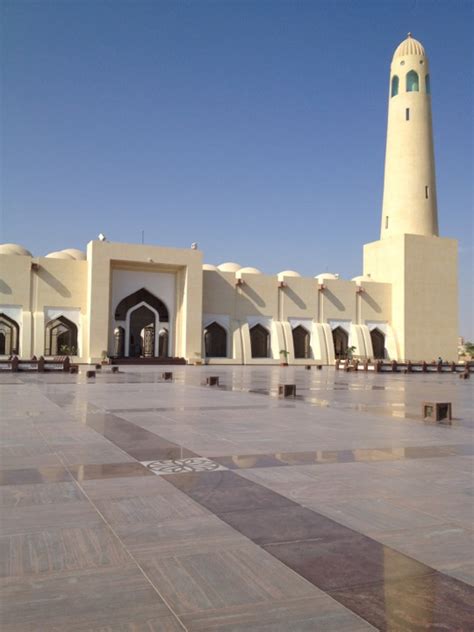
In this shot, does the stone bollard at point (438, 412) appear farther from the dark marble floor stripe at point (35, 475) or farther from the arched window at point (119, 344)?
the arched window at point (119, 344)

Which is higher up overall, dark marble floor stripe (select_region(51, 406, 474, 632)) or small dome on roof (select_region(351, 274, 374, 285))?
small dome on roof (select_region(351, 274, 374, 285))

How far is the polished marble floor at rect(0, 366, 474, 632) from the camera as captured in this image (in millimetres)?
2260

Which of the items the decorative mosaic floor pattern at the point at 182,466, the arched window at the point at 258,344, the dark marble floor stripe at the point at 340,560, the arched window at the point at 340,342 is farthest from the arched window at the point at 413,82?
the dark marble floor stripe at the point at 340,560

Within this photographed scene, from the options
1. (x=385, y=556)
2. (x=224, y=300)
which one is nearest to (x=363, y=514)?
(x=385, y=556)

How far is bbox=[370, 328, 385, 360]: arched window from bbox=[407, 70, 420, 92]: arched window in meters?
15.7

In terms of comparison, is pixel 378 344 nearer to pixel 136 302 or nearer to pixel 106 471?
pixel 136 302

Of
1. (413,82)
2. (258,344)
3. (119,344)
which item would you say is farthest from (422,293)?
(119,344)

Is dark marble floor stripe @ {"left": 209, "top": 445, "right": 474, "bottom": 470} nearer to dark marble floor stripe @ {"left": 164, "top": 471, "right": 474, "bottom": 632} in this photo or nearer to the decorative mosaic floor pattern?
the decorative mosaic floor pattern

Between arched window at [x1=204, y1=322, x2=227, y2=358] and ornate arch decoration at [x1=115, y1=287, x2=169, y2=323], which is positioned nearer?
ornate arch decoration at [x1=115, y1=287, x2=169, y2=323]

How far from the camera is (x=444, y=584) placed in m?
2.52

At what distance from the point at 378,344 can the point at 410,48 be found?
19280 millimetres

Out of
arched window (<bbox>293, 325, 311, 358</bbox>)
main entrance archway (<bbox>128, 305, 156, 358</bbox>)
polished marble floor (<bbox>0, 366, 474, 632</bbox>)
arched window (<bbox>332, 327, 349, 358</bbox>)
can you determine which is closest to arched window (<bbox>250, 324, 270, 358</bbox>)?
arched window (<bbox>293, 325, 311, 358</bbox>)

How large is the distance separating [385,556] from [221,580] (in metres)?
0.84

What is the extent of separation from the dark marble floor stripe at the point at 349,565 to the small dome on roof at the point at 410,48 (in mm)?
40042
